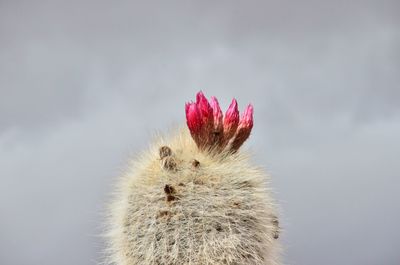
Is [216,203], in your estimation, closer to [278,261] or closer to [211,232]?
[211,232]

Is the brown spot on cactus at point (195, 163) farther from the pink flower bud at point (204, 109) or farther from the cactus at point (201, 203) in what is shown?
the pink flower bud at point (204, 109)

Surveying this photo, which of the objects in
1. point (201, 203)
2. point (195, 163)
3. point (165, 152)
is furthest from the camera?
point (165, 152)

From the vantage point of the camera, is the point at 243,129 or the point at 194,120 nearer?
the point at 194,120

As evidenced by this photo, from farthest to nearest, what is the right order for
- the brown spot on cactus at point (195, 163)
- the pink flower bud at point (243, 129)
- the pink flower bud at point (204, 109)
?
the pink flower bud at point (243, 129) → the pink flower bud at point (204, 109) → the brown spot on cactus at point (195, 163)

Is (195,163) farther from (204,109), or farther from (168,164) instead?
(204,109)

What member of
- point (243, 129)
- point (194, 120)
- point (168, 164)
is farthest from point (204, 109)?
point (168, 164)

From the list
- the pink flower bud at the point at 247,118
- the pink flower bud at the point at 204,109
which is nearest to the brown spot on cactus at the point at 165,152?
the pink flower bud at the point at 204,109

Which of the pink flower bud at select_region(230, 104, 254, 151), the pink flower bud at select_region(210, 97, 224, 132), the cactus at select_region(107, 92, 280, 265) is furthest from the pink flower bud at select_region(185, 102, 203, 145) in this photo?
the pink flower bud at select_region(230, 104, 254, 151)

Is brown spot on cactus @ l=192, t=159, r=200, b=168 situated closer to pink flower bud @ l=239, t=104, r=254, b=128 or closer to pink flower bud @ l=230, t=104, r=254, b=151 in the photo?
pink flower bud @ l=230, t=104, r=254, b=151
